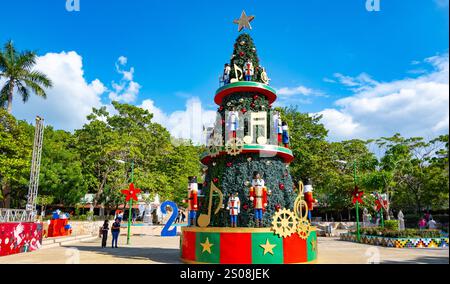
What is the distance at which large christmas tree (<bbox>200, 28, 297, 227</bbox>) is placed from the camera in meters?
13.0

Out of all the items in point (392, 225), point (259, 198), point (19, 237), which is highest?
point (259, 198)

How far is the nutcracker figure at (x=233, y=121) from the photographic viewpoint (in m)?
13.5

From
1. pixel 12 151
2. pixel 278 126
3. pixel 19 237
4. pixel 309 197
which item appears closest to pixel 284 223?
pixel 309 197

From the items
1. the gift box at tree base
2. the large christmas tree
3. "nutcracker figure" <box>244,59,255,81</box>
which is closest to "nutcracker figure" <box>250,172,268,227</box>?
the gift box at tree base

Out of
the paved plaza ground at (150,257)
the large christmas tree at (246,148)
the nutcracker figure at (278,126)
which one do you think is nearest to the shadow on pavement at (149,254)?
the paved plaza ground at (150,257)

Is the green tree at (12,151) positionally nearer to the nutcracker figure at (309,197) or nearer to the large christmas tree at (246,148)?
the large christmas tree at (246,148)

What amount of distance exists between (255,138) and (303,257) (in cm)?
515

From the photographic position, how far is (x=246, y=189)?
1297 cm

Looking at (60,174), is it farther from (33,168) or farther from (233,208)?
(233,208)

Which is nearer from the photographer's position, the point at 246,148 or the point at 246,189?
the point at 246,189

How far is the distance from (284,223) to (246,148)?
10.9ft

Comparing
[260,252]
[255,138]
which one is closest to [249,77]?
[255,138]

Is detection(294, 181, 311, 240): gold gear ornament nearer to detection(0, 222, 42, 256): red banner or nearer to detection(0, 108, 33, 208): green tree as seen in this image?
detection(0, 222, 42, 256): red banner
